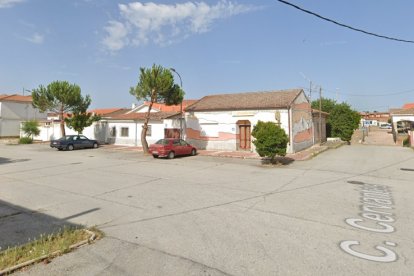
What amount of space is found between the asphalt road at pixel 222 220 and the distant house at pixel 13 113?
38.6 m

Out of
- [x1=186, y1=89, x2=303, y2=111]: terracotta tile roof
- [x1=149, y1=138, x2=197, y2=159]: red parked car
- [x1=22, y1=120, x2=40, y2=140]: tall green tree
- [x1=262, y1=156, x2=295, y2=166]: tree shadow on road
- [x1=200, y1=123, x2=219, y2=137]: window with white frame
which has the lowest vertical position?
[x1=262, y1=156, x2=295, y2=166]: tree shadow on road

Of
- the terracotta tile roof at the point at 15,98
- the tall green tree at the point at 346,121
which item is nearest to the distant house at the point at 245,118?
the tall green tree at the point at 346,121

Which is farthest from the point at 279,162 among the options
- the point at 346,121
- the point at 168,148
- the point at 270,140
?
the point at 346,121

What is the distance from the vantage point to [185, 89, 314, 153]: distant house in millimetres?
22875

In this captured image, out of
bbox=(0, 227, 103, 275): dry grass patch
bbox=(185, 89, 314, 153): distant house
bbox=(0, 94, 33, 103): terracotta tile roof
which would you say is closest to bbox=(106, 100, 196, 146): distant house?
bbox=(185, 89, 314, 153): distant house

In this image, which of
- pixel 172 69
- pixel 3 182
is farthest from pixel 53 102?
pixel 3 182

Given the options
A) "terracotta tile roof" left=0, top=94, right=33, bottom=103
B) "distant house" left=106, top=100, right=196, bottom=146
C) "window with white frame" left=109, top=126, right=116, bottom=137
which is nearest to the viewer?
"distant house" left=106, top=100, right=196, bottom=146

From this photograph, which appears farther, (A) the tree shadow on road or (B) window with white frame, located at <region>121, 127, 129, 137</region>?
(B) window with white frame, located at <region>121, 127, 129, 137</region>

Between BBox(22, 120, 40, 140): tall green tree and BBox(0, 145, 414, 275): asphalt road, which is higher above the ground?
BBox(22, 120, 40, 140): tall green tree

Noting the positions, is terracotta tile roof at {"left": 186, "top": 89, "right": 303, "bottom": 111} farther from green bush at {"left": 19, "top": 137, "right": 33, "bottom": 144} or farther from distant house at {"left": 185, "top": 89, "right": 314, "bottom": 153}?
green bush at {"left": 19, "top": 137, "right": 33, "bottom": 144}

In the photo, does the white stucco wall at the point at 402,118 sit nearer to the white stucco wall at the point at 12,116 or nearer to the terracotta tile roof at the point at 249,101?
the terracotta tile roof at the point at 249,101

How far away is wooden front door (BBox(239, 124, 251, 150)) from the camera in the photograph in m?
24.5

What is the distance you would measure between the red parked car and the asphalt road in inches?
287

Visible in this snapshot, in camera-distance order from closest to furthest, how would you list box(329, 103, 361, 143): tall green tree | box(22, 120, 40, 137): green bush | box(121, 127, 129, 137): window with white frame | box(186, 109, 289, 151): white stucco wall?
1. box(186, 109, 289, 151): white stucco wall
2. box(329, 103, 361, 143): tall green tree
3. box(121, 127, 129, 137): window with white frame
4. box(22, 120, 40, 137): green bush
